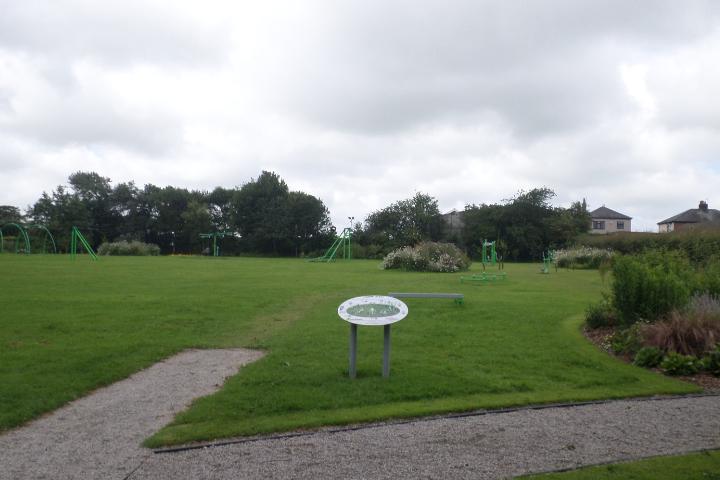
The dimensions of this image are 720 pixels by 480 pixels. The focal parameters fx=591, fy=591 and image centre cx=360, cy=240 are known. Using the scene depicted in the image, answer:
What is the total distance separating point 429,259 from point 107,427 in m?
28.0

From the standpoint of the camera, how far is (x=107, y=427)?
609cm

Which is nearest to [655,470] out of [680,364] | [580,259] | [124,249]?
[680,364]

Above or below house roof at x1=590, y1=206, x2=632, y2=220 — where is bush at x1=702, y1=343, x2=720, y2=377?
below

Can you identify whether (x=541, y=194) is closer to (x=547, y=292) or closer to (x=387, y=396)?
(x=547, y=292)

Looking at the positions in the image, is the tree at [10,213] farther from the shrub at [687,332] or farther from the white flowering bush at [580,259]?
the shrub at [687,332]

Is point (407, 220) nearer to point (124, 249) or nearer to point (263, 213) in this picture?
point (263, 213)

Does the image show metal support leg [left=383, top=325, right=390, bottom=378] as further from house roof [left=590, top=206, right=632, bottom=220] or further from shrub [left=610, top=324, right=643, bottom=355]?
house roof [left=590, top=206, right=632, bottom=220]

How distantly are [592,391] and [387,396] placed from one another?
2.69 meters

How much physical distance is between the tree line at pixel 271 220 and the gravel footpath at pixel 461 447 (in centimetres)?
4877

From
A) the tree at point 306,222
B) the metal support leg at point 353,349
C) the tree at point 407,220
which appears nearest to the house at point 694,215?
the tree at point 407,220

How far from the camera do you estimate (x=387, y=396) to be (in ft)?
23.5

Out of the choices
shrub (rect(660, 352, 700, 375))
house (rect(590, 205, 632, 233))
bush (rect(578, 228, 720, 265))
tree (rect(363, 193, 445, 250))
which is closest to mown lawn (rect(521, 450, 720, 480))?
shrub (rect(660, 352, 700, 375))

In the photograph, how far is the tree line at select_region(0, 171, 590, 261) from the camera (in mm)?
61281

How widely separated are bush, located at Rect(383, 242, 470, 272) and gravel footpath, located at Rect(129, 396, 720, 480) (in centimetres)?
2617
